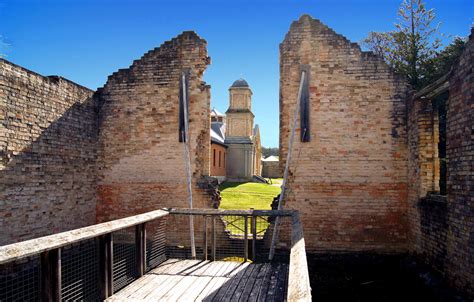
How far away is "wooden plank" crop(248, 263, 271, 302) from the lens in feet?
15.2

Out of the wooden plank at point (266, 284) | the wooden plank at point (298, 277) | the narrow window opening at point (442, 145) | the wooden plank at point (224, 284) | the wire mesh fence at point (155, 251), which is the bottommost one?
the wooden plank at point (224, 284)

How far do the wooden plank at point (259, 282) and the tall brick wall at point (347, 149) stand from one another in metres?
2.96

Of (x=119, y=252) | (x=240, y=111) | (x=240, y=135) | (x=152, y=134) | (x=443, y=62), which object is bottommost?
(x=119, y=252)

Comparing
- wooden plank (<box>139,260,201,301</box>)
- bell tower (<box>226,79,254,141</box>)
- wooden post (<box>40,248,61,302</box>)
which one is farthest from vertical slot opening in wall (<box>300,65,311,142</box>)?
bell tower (<box>226,79,254,141</box>)

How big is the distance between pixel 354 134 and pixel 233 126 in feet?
90.9

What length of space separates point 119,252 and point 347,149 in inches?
223

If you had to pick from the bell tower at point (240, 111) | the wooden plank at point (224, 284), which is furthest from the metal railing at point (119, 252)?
the bell tower at point (240, 111)

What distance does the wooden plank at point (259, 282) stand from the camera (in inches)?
183

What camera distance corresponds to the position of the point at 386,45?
17656mm

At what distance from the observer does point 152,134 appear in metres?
9.43

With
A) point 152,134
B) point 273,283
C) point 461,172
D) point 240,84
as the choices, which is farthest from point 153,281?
point 240,84

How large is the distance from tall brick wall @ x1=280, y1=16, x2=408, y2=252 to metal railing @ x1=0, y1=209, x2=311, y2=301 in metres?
1.05

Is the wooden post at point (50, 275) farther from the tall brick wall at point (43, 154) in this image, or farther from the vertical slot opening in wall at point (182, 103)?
the vertical slot opening in wall at point (182, 103)

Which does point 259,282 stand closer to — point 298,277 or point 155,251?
point 155,251
